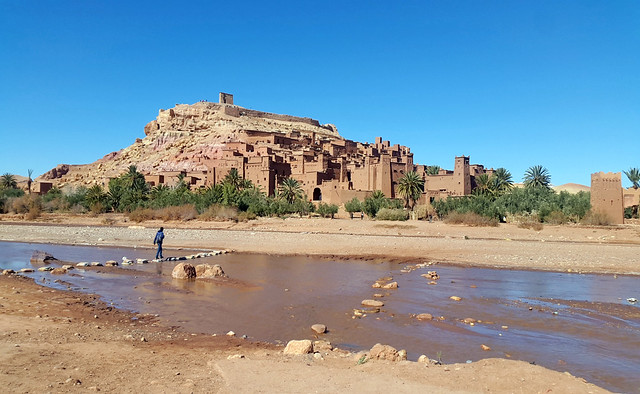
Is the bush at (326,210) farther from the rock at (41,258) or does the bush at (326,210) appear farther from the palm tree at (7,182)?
the palm tree at (7,182)

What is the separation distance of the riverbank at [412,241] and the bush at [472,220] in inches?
33.5

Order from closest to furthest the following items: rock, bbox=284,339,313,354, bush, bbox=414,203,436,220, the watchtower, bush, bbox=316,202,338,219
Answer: rock, bbox=284,339,313,354 → bush, bbox=414,203,436,220 → bush, bbox=316,202,338,219 → the watchtower

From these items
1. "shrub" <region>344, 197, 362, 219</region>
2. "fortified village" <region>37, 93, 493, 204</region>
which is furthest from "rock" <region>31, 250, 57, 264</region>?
"fortified village" <region>37, 93, 493, 204</region>

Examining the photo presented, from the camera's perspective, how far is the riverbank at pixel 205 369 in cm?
488

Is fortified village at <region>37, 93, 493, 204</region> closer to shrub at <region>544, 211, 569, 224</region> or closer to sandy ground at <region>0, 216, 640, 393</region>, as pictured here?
shrub at <region>544, 211, 569, 224</region>

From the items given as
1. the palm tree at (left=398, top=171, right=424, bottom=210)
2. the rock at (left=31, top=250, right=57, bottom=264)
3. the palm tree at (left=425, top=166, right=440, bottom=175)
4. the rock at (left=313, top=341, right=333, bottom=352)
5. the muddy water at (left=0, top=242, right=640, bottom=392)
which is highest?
the palm tree at (left=425, top=166, right=440, bottom=175)

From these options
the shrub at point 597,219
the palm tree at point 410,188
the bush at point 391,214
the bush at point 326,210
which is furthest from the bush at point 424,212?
the shrub at point 597,219

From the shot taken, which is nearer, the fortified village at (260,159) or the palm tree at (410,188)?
the palm tree at (410,188)

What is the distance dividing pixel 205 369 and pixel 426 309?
5.86m

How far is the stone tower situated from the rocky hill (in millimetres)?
50843

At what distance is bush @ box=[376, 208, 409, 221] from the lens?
121ft

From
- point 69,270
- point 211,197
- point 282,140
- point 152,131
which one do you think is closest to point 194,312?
point 69,270

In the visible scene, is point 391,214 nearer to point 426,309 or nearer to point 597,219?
point 597,219

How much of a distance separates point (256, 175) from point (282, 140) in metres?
16.5
